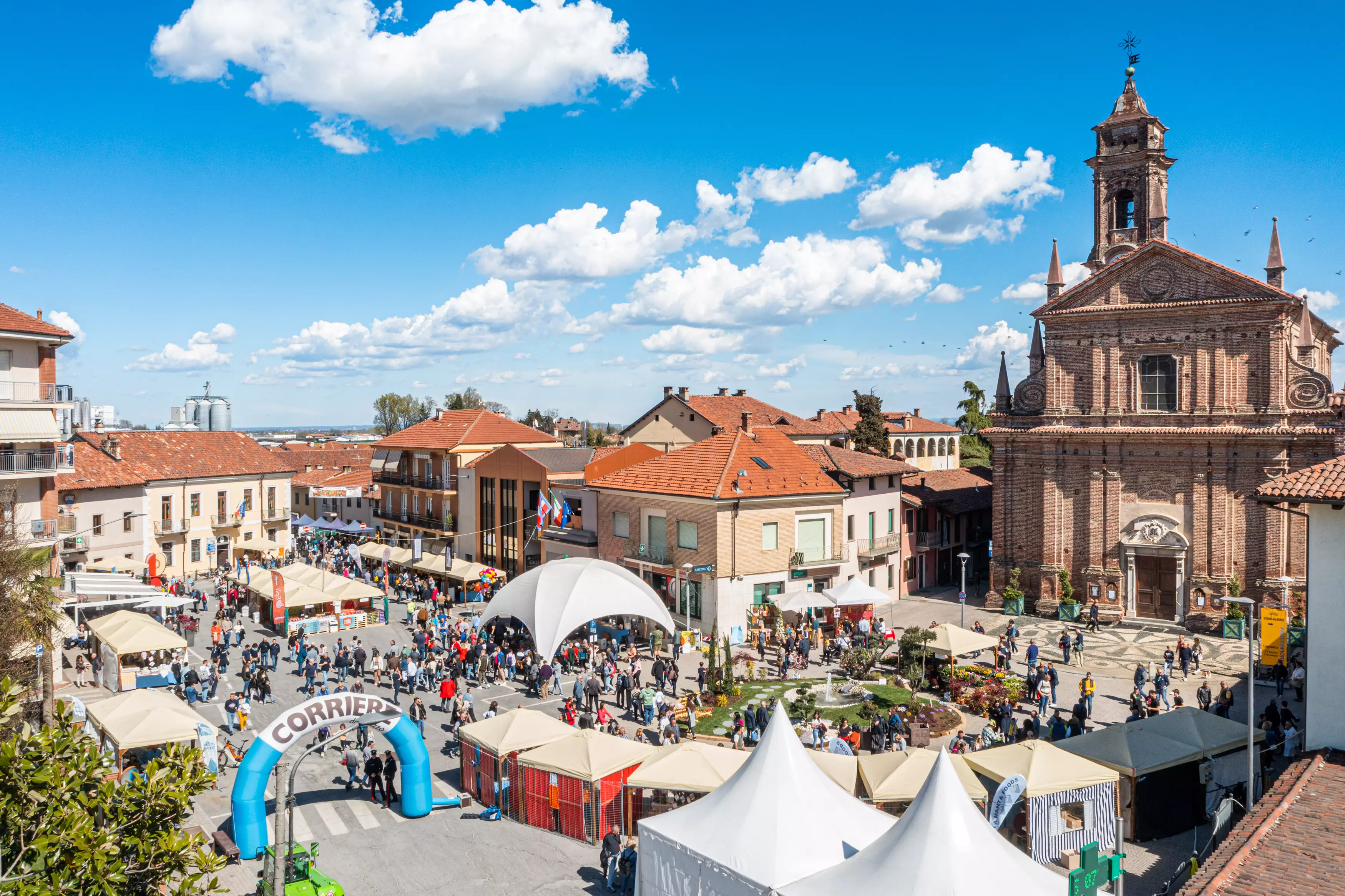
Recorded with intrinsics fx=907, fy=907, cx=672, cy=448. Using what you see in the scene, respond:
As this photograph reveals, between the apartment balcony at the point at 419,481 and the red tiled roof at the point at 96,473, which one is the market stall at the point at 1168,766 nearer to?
A: the apartment balcony at the point at 419,481

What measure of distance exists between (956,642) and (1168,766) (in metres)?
9.51

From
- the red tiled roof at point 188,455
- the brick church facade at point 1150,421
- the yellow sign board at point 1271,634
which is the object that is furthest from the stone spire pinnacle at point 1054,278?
the red tiled roof at point 188,455

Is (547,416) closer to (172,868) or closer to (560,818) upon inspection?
(560,818)

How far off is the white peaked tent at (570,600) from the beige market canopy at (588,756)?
8894 millimetres

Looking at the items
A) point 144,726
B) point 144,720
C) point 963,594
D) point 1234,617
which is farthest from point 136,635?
point 1234,617

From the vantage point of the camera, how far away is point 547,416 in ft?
471

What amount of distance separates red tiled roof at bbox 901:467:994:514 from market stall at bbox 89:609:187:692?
101 feet

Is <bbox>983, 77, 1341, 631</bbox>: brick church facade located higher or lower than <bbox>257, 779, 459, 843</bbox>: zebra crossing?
higher

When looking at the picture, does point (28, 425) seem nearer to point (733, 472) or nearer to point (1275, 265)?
point (733, 472)

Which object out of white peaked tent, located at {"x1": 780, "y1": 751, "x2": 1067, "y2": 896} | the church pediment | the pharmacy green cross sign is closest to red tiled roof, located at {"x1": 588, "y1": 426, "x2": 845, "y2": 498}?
the church pediment

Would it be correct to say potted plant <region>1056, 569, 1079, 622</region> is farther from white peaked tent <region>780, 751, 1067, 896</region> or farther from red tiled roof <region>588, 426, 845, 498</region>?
white peaked tent <region>780, 751, 1067, 896</region>

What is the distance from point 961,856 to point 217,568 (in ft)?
156

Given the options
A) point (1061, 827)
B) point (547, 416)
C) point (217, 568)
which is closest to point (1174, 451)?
point (1061, 827)

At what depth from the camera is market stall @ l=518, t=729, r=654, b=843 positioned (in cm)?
1700
